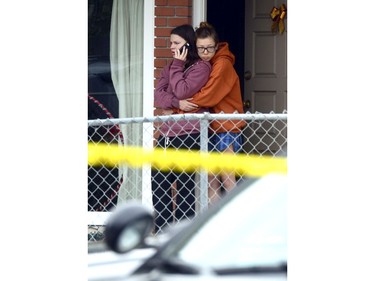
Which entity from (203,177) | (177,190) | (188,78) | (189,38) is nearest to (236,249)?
(203,177)

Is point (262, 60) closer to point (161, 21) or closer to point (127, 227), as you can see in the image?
point (161, 21)

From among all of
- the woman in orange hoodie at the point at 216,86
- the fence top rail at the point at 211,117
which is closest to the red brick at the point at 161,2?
the woman in orange hoodie at the point at 216,86

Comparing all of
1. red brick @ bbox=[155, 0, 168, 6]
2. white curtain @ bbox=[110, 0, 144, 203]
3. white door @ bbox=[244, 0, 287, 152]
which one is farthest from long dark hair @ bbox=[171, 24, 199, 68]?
white door @ bbox=[244, 0, 287, 152]

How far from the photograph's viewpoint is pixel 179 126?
7.24 meters

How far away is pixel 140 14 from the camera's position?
8914 mm

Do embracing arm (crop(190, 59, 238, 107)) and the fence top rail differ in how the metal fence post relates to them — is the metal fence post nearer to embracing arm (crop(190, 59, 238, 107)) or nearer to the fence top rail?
the fence top rail

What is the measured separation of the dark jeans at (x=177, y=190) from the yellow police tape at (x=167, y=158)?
6cm

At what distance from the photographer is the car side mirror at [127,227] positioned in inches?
107

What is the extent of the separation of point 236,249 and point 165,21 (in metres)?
5.89

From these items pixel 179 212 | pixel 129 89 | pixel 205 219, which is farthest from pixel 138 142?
pixel 205 219

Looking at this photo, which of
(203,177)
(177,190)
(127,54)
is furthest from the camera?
(127,54)

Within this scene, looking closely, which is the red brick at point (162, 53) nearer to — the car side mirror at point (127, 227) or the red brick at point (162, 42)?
the red brick at point (162, 42)

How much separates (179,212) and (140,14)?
2557mm
